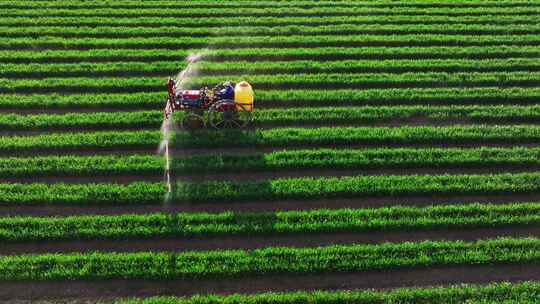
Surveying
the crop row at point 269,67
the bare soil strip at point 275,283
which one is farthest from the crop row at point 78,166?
the crop row at point 269,67

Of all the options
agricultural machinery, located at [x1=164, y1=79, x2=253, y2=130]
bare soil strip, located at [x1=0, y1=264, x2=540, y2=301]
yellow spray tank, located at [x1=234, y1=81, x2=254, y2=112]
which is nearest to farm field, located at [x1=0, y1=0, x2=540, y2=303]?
bare soil strip, located at [x1=0, y1=264, x2=540, y2=301]

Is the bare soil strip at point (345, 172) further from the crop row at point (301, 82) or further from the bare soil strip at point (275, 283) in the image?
the crop row at point (301, 82)

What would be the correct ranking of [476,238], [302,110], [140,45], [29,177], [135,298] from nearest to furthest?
[135,298] → [476,238] → [29,177] → [302,110] → [140,45]

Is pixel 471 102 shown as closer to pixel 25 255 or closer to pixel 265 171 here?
pixel 265 171

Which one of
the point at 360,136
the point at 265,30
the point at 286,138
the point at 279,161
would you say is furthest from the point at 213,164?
the point at 265,30

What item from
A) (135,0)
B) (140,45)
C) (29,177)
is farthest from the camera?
(135,0)

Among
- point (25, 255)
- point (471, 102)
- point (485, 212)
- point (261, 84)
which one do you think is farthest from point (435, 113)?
point (25, 255)

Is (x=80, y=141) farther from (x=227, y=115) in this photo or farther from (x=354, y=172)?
(x=354, y=172)

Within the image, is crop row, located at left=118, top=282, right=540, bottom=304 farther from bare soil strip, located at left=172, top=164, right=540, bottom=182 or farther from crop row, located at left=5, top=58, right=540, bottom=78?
crop row, located at left=5, top=58, right=540, bottom=78
